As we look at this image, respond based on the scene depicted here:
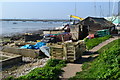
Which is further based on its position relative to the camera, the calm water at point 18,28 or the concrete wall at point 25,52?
the calm water at point 18,28

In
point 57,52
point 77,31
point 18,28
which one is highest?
point 18,28

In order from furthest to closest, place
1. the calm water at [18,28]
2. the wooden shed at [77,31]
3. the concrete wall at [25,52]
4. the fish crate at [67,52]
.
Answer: the calm water at [18,28]
the wooden shed at [77,31]
the concrete wall at [25,52]
the fish crate at [67,52]

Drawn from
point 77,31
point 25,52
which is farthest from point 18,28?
point 25,52

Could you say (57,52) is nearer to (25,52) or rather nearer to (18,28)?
(25,52)

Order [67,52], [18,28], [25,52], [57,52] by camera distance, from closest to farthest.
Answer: [67,52], [57,52], [25,52], [18,28]

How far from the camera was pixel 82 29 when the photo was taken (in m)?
23.9

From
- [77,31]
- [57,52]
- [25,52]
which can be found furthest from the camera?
[77,31]

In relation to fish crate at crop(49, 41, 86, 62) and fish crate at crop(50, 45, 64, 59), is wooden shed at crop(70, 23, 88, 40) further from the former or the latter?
fish crate at crop(50, 45, 64, 59)

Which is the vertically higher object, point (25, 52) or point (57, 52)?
point (57, 52)

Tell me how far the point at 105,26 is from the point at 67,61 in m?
19.0

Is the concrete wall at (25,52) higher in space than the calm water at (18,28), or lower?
lower

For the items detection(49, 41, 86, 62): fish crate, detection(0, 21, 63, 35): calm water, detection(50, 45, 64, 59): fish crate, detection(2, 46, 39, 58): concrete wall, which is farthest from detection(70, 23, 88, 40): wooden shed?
detection(0, 21, 63, 35): calm water

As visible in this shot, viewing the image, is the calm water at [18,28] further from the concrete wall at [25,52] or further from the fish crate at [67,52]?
the fish crate at [67,52]

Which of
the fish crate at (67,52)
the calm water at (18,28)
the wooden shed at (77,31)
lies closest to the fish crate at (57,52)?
the fish crate at (67,52)
